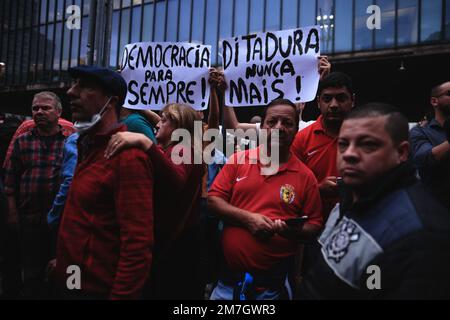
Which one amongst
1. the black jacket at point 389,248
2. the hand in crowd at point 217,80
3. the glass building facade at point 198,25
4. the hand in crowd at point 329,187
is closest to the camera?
the black jacket at point 389,248

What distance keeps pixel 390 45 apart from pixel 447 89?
1653 cm

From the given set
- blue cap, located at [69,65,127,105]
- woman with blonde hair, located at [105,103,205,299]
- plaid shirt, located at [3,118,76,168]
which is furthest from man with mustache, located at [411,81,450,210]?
plaid shirt, located at [3,118,76,168]

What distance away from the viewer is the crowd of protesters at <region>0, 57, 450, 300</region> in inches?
56.0

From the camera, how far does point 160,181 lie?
7.45 feet

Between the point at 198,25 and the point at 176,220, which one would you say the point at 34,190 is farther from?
the point at 198,25

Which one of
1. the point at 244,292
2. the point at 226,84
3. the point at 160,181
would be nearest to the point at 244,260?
the point at 244,292

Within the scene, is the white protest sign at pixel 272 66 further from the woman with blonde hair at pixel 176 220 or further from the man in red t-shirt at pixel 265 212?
the woman with blonde hair at pixel 176 220

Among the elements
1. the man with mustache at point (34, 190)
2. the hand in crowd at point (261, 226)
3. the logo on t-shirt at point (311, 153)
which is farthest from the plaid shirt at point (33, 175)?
the logo on t-shirt at point (311, 153)

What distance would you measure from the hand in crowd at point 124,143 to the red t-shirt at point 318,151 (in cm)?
128

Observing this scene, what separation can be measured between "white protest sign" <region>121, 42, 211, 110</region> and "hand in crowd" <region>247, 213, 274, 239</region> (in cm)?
161

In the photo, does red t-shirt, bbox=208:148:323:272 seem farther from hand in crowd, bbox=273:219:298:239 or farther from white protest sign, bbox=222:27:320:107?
white protest sign, bbox=222:27:320:107

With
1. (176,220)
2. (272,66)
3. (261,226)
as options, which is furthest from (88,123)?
(272,66)

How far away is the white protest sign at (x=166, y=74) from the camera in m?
3.79
